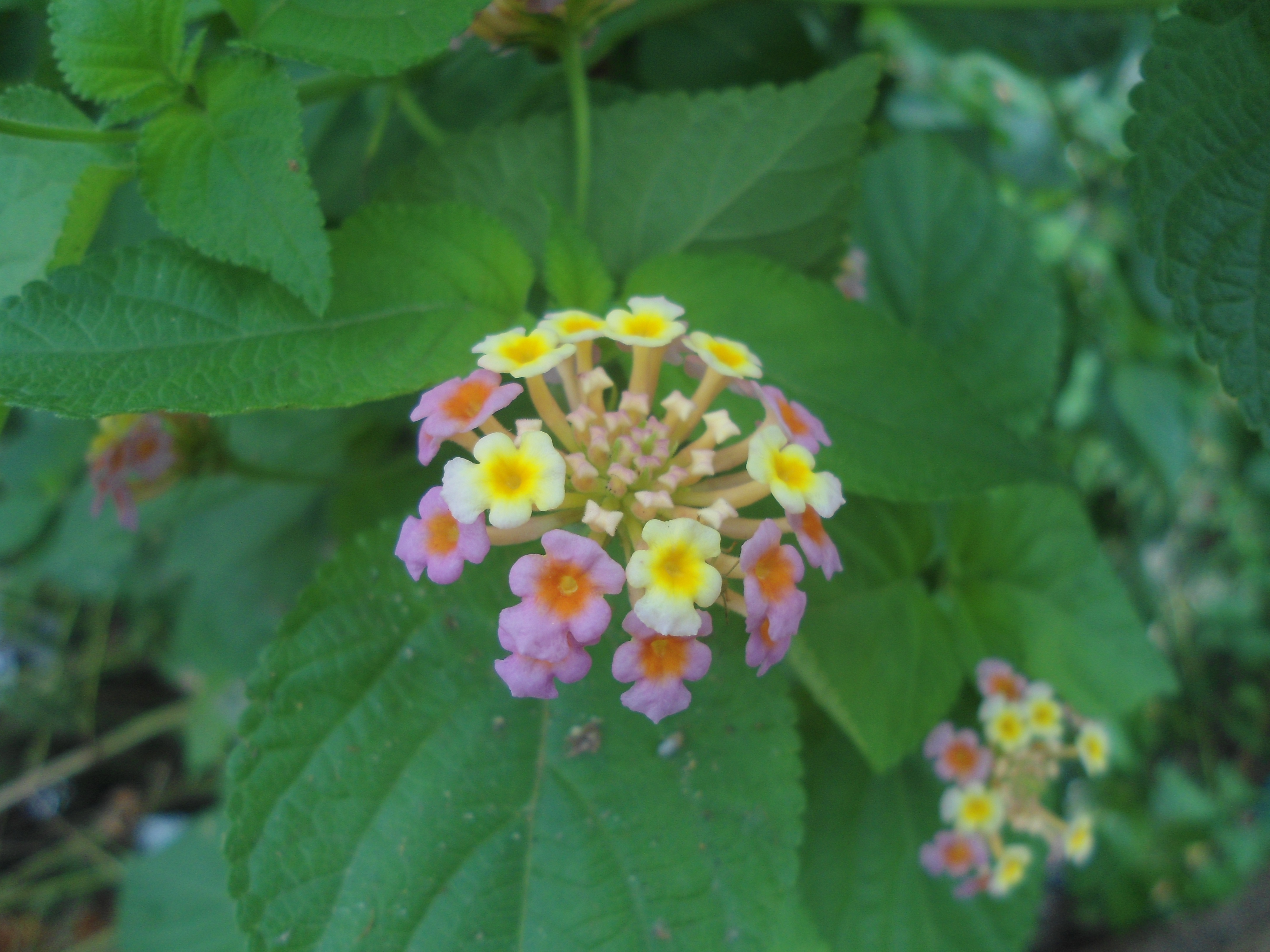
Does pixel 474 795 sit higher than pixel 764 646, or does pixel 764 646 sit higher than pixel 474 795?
pixel 764 646

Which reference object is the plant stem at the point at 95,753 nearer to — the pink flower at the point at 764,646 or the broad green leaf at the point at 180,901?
the broad green leaf at the point at 180,901

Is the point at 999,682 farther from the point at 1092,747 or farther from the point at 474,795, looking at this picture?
the point at 474,795

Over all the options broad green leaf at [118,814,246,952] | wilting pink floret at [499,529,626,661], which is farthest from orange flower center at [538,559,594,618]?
broad green leaf at [118,814,246,952]

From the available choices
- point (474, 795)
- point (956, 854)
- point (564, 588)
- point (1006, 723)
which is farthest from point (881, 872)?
point (564, 588)

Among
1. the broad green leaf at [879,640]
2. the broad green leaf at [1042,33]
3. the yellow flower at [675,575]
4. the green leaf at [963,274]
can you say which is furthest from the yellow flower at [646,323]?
the broad green leaf at [1042,33]

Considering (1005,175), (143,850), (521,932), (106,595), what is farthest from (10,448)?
(1005,175)

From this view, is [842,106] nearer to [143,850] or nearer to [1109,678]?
[1109,678]
